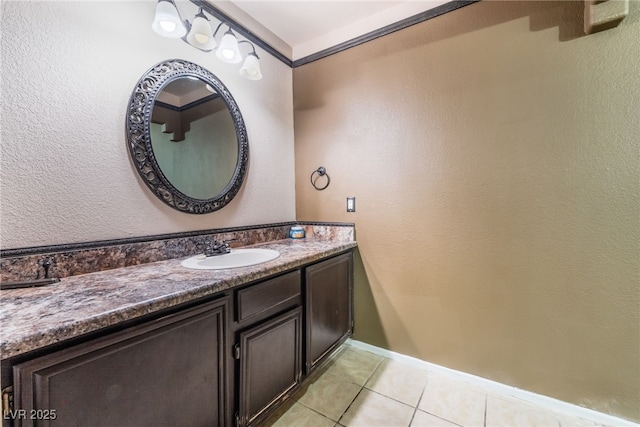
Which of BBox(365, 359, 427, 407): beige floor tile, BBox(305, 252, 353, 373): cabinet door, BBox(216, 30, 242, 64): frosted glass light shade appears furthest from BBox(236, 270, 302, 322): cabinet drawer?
BBox(216, 30, 242, 64): frosted glass light shade

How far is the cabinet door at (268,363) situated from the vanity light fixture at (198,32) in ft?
4.64

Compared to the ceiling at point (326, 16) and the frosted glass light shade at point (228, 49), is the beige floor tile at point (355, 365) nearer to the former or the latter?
the frosted glass light shade at point (228, 49)

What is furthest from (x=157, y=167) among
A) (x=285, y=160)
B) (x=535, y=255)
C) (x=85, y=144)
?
(x=535, y=255)

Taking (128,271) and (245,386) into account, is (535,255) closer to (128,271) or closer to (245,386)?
(245,386)

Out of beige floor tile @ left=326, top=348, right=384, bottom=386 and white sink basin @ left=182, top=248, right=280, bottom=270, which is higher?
white sink basin @ left=182, top=248, right=280, bottom=270

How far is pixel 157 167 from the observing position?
1.29 metres

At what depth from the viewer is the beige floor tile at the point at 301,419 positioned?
131 centimetres

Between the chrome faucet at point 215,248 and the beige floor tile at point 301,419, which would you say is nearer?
the beige floor tile at point 301,419

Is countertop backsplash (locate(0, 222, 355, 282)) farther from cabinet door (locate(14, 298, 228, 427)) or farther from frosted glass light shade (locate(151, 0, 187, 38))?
frosted glass light shade (locate(151, 0, 187, 38))

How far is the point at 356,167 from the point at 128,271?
58.0 inches

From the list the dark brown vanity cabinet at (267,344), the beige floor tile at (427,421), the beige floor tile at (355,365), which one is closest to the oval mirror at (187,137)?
the dark brown vanity cabinet at (267,344)

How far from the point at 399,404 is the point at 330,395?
1.26ft

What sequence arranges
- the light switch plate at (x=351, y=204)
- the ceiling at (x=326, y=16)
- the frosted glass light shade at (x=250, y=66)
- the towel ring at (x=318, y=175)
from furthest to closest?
1. the towel ring at (x=318, y=175)
2. the light switch plate at (x=351, y=204)
3. the ceiling at (x=326, y=16)
4. the frosted glass light shade at (x=250, y=66)

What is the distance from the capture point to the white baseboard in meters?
1.29
